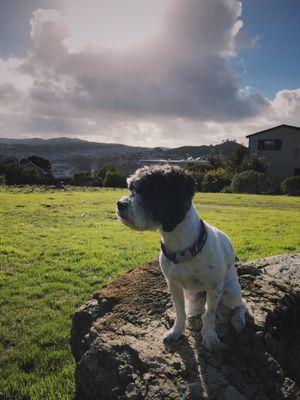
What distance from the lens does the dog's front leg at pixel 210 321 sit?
13.6 feet

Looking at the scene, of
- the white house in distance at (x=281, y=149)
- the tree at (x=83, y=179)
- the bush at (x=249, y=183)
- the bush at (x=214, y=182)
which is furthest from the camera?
the tree at (x=83, y=179)

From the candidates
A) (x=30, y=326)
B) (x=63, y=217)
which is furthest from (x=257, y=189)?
(x=30, y=326)

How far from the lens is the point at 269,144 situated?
178 feet

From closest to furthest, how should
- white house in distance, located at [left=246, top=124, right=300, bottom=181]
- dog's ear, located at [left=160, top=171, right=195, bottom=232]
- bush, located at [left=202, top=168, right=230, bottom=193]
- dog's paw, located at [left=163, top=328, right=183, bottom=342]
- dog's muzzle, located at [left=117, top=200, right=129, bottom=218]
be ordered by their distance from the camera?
1. dog's ear, located at [left=160, top=171, right=195, bottom=232]
2. dog's muzzle, located at [left=117, top=200, right=129, bottom=218]
3. dog's paw, located at [left=163, top=328, right=183, bottom=342]
4. bush, located at [left=202, top=168, right=230, bottom=193]
5. white house in distance, located at [left=246, top=124, right=300, bottom=181]

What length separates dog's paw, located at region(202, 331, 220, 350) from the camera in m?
4.11

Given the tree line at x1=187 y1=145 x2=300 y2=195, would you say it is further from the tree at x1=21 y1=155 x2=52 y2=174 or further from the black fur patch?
the tree at x1=21 y1=155 x2=52 y2=174

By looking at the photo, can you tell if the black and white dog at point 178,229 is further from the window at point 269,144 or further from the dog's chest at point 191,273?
the window at point 269,144

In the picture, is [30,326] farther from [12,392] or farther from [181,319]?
[181,319]

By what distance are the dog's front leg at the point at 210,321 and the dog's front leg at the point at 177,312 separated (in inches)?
10.2

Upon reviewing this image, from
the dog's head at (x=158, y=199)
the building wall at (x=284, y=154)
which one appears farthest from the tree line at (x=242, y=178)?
the dog's head at (x=158, y=199)

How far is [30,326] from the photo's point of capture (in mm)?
6469

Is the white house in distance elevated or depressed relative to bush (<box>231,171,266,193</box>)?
elevated

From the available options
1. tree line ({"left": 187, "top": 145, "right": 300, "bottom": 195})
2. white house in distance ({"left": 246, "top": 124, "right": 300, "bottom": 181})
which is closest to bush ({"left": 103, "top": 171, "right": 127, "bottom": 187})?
tree line ({"left": 187, "top": 145, "right": 300, "bottom": 195})

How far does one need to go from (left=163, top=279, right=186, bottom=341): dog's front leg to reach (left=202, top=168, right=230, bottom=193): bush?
3939 centimetres
